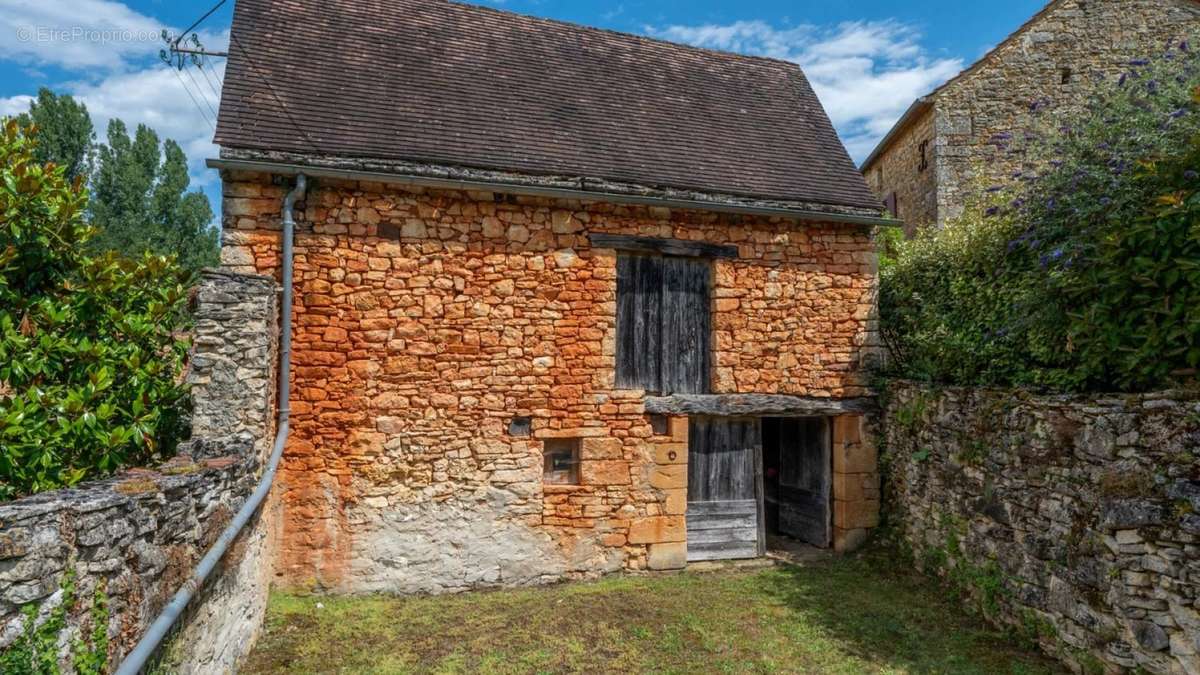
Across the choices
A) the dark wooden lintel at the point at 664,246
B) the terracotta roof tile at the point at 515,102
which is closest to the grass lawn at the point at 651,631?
the dark wooden lintel at the point at 664,246

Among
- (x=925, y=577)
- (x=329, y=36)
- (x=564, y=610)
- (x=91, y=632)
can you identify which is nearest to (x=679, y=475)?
(x=564, y=610)

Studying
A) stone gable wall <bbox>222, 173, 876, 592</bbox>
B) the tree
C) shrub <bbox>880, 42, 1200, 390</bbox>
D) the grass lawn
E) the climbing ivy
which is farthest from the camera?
the tree

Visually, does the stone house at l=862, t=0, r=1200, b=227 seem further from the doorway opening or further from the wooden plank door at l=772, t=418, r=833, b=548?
the doorway opening

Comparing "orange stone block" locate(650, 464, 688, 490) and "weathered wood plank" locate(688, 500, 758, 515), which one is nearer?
"orange stone block" locate(650, 464, 688, 490)

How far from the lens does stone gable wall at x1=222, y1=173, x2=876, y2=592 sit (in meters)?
6.50

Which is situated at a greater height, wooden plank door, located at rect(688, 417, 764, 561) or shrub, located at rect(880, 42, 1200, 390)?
shrub, located at rect(880, 42, 1200, 390)

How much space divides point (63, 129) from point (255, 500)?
77.4 ft

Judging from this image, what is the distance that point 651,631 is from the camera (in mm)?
5980

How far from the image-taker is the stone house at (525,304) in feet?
21.5

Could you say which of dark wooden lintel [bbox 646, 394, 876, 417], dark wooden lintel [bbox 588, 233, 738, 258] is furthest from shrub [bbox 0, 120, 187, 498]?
dark wooden lintel [bbox 646, 394, 876, 417]

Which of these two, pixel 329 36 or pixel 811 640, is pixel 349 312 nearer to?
pixel 329 36

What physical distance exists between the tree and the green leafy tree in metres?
0.95

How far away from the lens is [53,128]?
2117cm

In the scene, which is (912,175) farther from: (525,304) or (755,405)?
(525,304)
